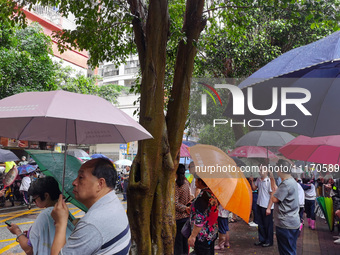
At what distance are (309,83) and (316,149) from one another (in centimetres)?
211

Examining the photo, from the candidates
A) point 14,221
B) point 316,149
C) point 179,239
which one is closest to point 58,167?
point 179,239

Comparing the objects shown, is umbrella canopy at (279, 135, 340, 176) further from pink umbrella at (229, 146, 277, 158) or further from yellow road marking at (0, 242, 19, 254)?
yellow road marking at (0, 242, 19, 254)

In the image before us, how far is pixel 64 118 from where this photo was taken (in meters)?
2.41

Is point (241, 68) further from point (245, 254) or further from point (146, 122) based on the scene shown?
point (146, 122)

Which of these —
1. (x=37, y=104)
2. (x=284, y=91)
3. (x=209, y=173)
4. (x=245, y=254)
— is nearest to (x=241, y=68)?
(x=245, y=254)

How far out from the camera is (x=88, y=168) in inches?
92.4

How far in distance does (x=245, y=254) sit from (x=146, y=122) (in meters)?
4.16

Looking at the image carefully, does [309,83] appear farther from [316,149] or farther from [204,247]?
[204,247]

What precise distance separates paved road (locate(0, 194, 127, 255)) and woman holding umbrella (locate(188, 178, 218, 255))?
4021 mm

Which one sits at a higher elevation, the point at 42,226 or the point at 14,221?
the point at 42,226

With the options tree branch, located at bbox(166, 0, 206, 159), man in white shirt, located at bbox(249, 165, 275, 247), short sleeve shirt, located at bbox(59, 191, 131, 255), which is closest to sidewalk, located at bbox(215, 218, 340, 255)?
man in white shirt, located at bbox(249, 165, 275, 247)

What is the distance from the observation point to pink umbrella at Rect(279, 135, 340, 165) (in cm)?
554

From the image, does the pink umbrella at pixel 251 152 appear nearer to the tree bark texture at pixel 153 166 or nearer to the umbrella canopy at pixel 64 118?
the tree bark texture at pixel 153 166

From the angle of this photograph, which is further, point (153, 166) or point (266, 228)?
point (266, 228)
